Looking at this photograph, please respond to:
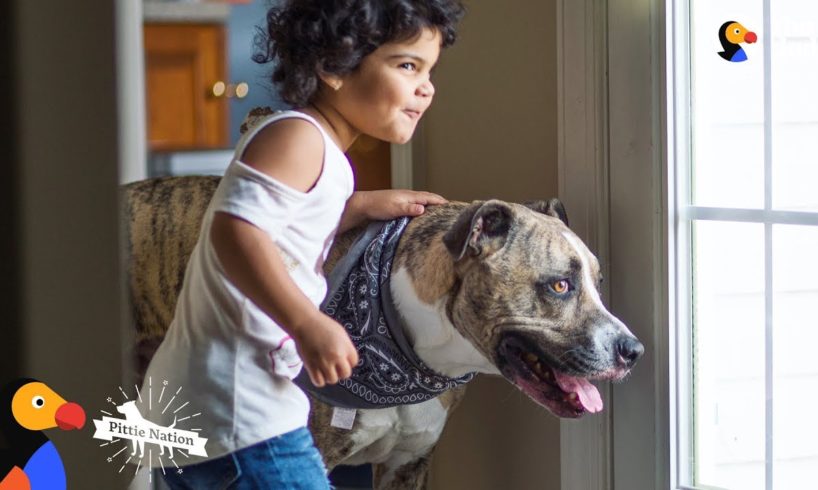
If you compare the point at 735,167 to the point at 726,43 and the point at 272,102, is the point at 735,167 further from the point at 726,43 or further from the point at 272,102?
the point at 272,102

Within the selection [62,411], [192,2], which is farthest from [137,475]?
[192,2]

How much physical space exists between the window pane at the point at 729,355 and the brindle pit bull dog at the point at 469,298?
0.59 feet

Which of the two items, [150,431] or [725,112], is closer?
[150,431]

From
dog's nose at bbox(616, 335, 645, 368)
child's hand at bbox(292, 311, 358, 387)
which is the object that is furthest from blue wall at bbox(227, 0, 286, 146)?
dog's nose at bbox(616, 335, 645, 368)

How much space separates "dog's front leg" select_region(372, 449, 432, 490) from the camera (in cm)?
126

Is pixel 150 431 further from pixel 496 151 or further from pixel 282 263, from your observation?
pixel 496 151

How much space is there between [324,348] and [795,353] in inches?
21.1

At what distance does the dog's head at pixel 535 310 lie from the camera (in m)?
1.02

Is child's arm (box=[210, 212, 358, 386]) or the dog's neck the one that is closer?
child's arm (box=[210, 212, 358, 386])

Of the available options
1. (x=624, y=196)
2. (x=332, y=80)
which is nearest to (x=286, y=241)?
(x=332, y=80)

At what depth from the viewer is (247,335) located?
93cm

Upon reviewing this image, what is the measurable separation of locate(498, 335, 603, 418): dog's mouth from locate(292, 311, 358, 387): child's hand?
22cm

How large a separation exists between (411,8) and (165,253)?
1.35ft

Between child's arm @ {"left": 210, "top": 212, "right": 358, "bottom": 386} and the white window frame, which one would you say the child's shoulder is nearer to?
child's arm @ {"left": 210, "top": 212, "right": 358, "bottom": 386}
